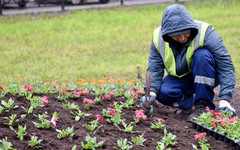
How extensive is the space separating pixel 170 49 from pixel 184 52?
14cm

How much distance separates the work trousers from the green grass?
199 cm

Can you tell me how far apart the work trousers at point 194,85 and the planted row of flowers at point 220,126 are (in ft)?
0.87

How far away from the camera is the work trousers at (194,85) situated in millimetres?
3602

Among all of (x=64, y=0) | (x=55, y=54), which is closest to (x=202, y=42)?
(x=55, y=54)

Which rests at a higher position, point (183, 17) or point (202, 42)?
point (183, 17)

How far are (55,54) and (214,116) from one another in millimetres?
4584

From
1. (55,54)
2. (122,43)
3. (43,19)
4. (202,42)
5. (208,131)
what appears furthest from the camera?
(43,19)

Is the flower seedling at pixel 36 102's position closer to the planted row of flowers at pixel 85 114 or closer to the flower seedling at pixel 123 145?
the planted row of flowers at pixel 85 114

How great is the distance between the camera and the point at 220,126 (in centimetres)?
322

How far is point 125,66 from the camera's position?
21.6ft

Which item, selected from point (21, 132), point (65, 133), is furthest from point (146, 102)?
point (21, 132)

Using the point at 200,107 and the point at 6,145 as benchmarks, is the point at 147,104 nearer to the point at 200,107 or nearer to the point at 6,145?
the point at 200,107

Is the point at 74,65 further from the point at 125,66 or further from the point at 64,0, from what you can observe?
the point at 64,0

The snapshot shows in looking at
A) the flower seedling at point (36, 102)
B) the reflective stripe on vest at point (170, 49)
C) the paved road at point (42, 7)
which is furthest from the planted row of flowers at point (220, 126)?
the paved road at point (42, 7)
